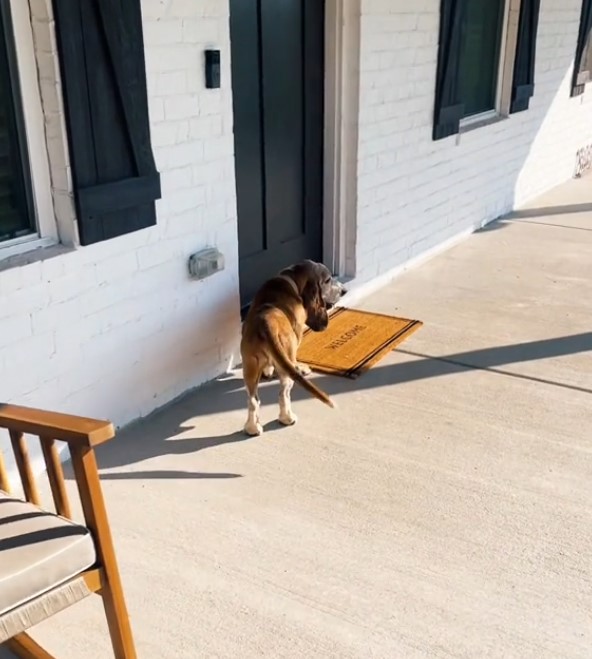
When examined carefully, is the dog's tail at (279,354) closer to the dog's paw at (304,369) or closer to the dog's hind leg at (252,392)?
the dog's hind leg at (252,392)

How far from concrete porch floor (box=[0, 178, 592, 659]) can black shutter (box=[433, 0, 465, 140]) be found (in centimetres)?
182

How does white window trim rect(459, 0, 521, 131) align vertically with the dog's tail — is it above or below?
above

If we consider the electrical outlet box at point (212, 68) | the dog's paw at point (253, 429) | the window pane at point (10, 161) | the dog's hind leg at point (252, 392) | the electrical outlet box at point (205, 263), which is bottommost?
the dog's paw at point (253, 429)

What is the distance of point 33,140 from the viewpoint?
2.63m

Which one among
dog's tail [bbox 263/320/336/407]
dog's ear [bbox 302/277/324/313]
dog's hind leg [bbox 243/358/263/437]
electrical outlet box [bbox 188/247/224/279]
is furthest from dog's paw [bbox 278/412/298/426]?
electrical outlet box [bbox 188/247/224/279]

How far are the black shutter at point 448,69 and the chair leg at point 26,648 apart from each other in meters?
4.14

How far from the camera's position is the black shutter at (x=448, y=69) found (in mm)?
4980

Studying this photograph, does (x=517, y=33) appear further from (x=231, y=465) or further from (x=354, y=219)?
(x=231, y=465)

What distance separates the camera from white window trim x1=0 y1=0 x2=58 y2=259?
2.51 meters

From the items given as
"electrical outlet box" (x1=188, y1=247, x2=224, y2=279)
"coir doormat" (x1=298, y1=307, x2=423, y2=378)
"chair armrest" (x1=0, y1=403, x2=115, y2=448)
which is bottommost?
"coir doormat" (x1=298, y1=307, x2=423, y2=378)

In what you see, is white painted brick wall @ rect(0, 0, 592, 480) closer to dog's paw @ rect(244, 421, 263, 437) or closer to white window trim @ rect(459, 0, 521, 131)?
dog's paw @ rect(244, 421, 263, 437)

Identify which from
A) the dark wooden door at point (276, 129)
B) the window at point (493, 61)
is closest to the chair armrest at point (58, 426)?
the dark wooden door at point (276, 129)

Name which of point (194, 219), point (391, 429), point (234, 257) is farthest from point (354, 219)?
point (391, 429)

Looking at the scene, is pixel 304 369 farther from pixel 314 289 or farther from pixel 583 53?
pixel 583 53
